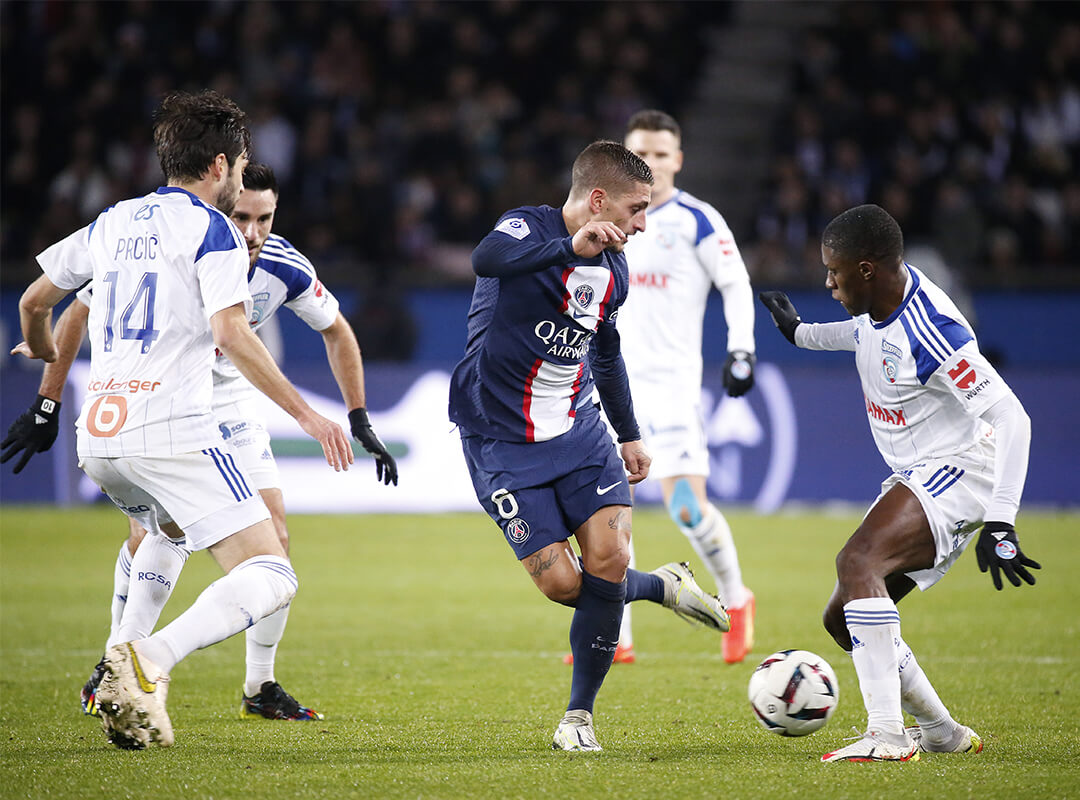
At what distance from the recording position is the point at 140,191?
55.5 feet

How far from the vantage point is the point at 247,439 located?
580 centimetres

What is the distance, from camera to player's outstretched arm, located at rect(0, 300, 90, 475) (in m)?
5.39

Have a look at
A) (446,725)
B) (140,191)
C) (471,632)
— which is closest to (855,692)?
(446,725)

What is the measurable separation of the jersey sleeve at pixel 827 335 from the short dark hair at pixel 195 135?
2.27 metres

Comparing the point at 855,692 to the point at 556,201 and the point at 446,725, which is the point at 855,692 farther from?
the point at 556,201

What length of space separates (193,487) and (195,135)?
1.19 m

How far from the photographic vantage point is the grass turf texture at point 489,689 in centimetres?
436

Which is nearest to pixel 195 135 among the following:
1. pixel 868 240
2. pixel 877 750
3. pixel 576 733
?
pixel 868 240

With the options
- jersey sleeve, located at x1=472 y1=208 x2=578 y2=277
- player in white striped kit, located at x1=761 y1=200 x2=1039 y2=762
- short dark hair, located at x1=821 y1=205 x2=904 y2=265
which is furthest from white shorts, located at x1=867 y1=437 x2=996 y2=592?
jersey sleeve, located at x1=472 y1=208 x2=578 y2=277

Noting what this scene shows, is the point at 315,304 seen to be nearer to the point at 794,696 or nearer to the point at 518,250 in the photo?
the point at 518,250

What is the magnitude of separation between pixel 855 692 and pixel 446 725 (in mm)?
1921

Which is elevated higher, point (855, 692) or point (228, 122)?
point (228, 122)

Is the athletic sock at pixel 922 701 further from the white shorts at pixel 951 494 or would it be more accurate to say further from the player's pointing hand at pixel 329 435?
the player's pointing hand at pixel 329 435

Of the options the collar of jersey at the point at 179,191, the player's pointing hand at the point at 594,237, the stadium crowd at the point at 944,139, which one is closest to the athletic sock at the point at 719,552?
the player's pointing hand at the point at 594,237
